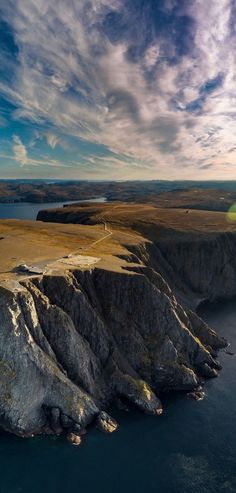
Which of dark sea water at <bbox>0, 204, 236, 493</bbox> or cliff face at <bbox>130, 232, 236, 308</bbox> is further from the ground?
cliff face at <bbox>130, 232, 236, 308</bbox>

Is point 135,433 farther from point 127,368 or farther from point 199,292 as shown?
point 199,292

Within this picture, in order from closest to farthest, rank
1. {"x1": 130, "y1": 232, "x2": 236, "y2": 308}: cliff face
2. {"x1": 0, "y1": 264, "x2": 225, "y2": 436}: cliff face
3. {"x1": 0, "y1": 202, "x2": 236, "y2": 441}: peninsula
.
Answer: {"x1": 0, "y1": 264, "x2": 225, "y2": 436}: cliff face
{"x1": 0, "y1": 202, "x2": 236, "y2": 441}: peninsula
{"x1": 130, "y1": 232, "x2": 236, "y2": 308}: cliff face

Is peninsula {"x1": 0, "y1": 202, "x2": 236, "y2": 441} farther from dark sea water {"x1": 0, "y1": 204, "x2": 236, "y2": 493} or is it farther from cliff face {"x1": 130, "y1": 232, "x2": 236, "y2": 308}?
cliff face {"x1": 130, "y1": 232, "x2": 236, "y2": 308}

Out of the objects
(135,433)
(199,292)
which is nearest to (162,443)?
(135,433)

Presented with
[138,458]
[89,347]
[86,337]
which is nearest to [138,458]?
[138,458]

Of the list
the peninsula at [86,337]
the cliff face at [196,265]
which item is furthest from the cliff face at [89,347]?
the cliff face at [196,265]

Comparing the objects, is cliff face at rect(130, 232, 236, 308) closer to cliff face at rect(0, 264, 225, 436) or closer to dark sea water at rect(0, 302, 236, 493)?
cliff face at rect(0, 264, 225, 436)

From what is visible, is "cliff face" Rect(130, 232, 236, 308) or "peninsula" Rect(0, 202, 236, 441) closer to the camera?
"peninsula" Rect(0, 202, 236, 441)

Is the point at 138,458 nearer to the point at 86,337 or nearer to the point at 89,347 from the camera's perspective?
the point at 89,347


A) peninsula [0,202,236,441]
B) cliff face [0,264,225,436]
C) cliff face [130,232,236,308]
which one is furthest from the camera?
cliff face [130,232,236,308]

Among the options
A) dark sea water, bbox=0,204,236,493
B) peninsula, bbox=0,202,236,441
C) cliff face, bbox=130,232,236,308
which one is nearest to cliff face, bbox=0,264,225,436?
peninsula, bbox=0,202,236,441
